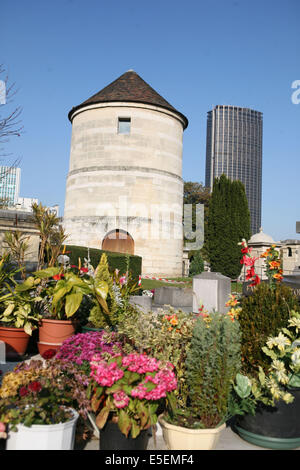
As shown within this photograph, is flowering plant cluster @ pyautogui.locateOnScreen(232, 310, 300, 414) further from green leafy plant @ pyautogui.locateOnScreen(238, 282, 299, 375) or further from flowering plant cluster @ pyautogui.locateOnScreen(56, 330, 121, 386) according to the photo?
flowering plant cluster @ pyautogui.locateOnScreen(56, 330, 121, 386)

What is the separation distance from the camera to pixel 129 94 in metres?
24.9

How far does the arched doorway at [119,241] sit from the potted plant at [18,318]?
18.0 meters

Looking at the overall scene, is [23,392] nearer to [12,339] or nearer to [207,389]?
[207,389]

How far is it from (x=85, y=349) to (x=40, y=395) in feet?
3.14

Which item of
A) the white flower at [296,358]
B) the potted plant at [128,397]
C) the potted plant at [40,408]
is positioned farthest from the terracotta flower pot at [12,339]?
the white flower at [296,358]

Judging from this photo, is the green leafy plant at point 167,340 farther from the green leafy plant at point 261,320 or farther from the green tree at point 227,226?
the green tree at point 227,226

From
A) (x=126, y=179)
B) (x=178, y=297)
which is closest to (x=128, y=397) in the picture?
(x=178, y=297)

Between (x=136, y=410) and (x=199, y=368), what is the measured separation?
2.98 ft

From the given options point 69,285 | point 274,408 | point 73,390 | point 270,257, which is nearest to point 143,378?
point 73,390

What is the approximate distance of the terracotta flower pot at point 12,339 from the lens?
5.61 metres

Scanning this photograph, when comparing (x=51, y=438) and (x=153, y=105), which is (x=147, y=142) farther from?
(x=51, y=438)

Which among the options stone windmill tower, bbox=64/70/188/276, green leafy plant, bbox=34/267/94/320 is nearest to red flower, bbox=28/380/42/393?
green leafy plant, bbox=34/267/94/320

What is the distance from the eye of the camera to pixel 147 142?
24.5 metres
